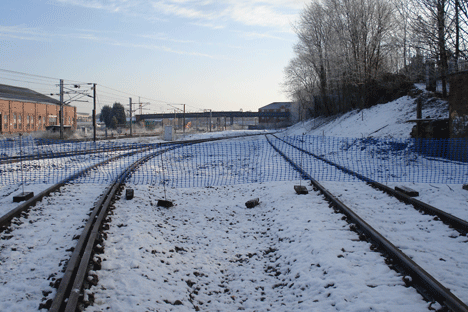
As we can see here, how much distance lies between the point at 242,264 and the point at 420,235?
3023mm

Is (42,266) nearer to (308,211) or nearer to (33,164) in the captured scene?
(308,211)

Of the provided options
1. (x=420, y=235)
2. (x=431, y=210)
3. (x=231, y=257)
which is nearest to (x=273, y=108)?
(x=431, y=210)

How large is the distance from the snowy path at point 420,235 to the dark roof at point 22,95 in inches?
2373

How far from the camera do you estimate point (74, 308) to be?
3.30 m

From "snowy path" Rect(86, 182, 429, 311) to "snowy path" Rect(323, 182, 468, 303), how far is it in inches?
23.7

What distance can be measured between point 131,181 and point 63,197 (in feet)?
9.21

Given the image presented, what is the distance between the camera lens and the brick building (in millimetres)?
54147

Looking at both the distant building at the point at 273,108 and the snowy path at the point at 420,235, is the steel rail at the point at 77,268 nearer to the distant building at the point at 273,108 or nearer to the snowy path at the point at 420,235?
the snowy path at the point at 420,235

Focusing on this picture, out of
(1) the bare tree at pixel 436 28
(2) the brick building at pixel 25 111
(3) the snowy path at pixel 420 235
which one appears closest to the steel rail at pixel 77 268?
(3) the snowy path at pixel 420 235

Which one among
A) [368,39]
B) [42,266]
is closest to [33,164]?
[42,266]

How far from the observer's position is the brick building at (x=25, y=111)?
54.1 meters

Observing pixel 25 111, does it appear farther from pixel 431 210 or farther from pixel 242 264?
pixel 431 210

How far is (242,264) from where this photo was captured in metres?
5.10

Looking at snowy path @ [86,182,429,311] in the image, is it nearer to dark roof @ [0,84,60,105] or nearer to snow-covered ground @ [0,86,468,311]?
snow-covered ground @ [0,86,468,311]
